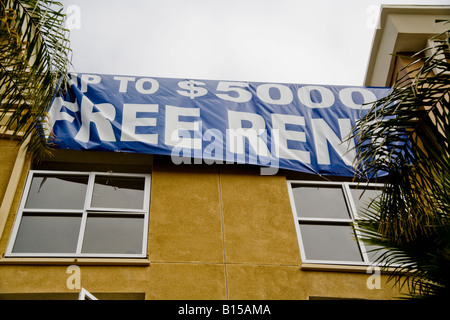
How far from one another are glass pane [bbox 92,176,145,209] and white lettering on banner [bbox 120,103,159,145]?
0.71m

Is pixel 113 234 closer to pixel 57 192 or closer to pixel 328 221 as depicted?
pixel 57 192

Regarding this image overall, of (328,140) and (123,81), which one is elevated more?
(123,81)

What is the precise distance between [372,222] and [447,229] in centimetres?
96

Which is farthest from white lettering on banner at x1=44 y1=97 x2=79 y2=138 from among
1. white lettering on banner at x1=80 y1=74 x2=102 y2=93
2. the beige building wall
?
the beige building wall

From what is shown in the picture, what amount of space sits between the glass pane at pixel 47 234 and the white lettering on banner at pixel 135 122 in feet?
5.38

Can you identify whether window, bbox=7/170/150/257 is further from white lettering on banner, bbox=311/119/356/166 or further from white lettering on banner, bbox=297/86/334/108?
white lettering on banner, bbox=297/86/334/108

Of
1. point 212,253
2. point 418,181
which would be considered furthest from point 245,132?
point 418,181

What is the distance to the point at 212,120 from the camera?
28.6 feet

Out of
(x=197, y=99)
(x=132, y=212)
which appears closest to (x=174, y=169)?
(x=132, y=212)

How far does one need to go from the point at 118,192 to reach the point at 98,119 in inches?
53.2

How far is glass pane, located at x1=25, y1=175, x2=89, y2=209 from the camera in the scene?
25.0ft
